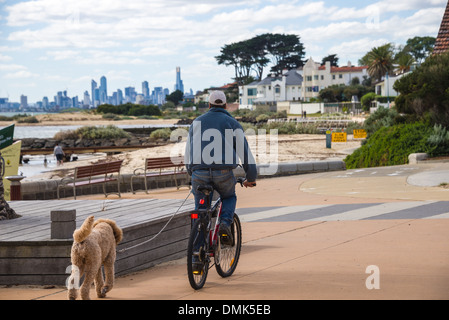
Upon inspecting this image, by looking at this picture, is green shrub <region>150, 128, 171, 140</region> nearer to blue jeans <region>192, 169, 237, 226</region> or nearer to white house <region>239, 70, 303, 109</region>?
white house <region>239, 70, 303, 109</region>

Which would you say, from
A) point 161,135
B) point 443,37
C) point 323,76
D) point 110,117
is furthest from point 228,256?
point 110,117

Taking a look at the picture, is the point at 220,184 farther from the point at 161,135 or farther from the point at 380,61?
the point at 380,61

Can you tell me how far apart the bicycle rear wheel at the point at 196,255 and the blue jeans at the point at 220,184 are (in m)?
0.26

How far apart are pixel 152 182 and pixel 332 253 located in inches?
481

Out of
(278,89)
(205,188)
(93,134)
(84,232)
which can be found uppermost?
(278,89)

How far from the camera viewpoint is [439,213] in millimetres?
10391

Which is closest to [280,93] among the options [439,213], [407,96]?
[407,96]

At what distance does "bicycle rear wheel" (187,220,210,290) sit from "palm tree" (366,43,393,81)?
99573 mm

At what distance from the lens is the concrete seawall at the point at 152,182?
17156 millimetres

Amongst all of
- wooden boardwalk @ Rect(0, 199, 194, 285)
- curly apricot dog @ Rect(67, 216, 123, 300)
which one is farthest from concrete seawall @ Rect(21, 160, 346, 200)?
curly apricot dog @ Rect(67, 216, 123, 300)

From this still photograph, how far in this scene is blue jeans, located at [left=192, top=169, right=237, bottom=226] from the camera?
19.7 feet

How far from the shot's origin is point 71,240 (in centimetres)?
613
